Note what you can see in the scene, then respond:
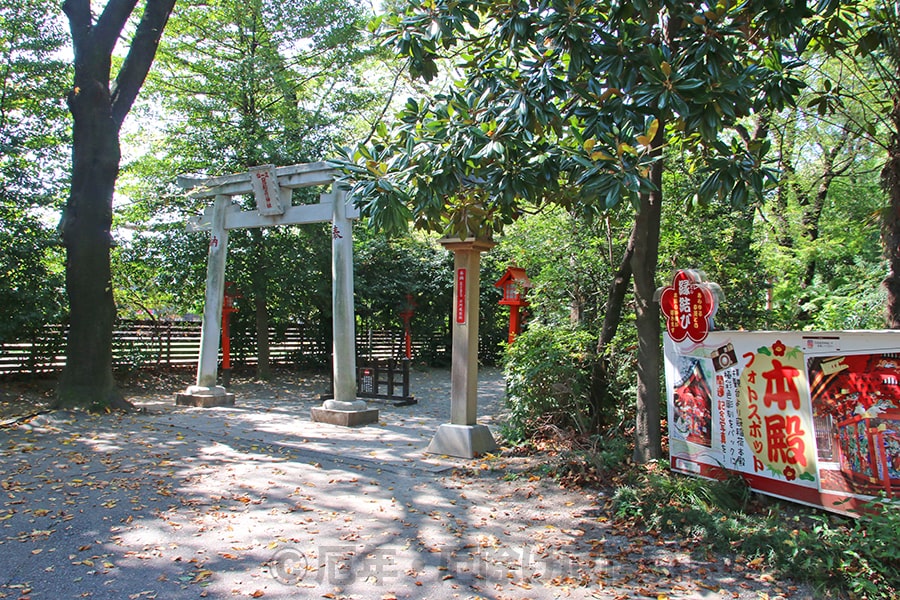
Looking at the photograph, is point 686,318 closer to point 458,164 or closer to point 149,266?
point 458,164

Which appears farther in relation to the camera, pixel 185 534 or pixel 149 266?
pixel 149 266

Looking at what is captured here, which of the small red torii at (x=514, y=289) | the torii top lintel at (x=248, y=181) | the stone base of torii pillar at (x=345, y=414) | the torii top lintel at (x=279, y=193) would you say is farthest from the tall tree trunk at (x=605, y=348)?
the torii top lintel at (x=248, y=181)

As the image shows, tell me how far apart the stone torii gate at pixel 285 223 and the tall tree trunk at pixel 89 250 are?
5.44ft

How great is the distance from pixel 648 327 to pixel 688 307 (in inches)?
18.3

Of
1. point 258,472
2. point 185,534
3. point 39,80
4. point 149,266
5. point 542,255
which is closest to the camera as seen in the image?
point 185,534

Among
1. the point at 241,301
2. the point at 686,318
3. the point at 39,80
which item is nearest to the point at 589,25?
the point at 686,318

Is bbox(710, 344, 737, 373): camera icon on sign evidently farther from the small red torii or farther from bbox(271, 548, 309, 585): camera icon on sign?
the small red torii

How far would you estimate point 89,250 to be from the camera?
33.2ft

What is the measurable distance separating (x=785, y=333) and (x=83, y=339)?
10.1m

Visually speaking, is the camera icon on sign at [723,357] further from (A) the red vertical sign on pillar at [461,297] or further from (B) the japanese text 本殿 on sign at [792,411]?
(A) the red vertical sign on pillar at [461,297]

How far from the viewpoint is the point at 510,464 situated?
714 centimetres

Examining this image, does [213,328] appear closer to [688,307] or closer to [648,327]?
[648,327]

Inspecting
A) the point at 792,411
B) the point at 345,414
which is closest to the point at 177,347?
the point at 345,414

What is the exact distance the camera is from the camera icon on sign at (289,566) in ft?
13.3
